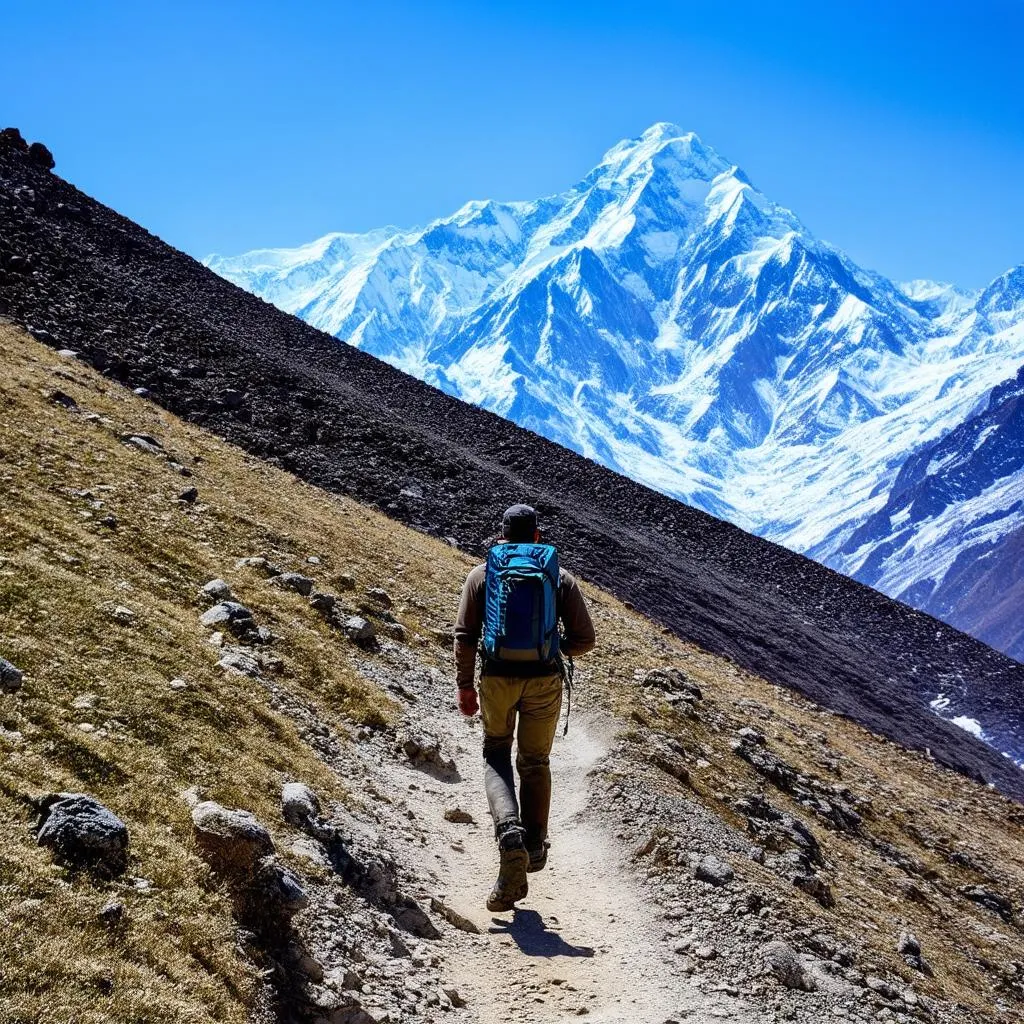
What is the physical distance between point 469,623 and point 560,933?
97.9 inches

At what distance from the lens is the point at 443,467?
33875mm

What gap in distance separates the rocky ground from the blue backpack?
1893 cm

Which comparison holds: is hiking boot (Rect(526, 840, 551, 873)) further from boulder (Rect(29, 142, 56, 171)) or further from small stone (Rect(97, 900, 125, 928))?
boulder (Rect(29, 142, 56, 171))

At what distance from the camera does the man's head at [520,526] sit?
785 cm

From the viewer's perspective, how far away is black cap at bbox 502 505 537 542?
7852 mm

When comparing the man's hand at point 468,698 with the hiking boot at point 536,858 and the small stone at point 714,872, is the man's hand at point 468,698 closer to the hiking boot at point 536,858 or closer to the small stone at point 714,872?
the hiking boot at point 536,858

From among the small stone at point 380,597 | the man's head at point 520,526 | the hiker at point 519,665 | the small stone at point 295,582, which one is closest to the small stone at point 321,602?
the small stone at point 295,582

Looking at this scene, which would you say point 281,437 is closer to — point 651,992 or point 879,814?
point 879,814

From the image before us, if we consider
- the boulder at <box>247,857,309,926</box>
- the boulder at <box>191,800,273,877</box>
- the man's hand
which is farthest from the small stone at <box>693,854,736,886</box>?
the boulder at <box>191,800,273,877</box>

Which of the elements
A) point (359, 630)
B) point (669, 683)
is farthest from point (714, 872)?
point (669, 683)

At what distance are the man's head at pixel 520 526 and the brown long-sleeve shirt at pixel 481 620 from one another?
0.36 metres

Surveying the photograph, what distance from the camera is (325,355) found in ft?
149

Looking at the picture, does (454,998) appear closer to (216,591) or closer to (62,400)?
(216,591)

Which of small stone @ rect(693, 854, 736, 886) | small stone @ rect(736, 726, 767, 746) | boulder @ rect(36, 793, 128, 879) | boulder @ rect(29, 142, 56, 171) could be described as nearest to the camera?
boulder @ rect(36, 793, 128, 879)
